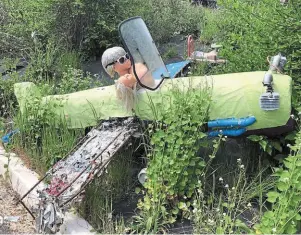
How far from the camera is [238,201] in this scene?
3.46 meters

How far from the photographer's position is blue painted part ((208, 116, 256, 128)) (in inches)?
147

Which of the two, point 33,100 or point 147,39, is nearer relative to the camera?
point 147,39

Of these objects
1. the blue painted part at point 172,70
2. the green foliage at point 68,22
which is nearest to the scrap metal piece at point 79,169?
the blue painted part at point 172,70

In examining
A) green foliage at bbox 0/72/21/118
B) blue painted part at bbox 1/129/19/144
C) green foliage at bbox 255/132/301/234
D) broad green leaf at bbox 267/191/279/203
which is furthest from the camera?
green foliage at bbox 0/72/21/118

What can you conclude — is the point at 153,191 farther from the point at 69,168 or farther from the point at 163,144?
the point at 69,168

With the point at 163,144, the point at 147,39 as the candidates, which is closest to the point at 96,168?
the point at 163,144

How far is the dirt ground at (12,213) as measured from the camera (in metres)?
3.57

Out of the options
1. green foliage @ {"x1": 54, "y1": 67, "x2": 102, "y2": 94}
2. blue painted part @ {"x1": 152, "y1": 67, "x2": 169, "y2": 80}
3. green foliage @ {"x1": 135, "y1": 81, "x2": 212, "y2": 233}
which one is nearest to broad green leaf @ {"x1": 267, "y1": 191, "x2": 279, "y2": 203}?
green foliage @ {"x1": 135, "y1": 81, "x2": 212, "y2": 233}

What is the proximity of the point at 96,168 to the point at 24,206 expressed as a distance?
627 mm

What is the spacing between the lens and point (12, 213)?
3.84 meters

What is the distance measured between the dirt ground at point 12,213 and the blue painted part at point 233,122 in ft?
5.24

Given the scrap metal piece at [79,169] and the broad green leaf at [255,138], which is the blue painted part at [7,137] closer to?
the scrap metal piece at [79,169]

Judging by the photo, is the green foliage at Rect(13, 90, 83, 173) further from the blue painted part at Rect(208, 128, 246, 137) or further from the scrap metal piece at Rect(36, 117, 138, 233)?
the blue painted part at Rect(208, 128, 246, 137)

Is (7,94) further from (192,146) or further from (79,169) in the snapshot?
(192,146)
